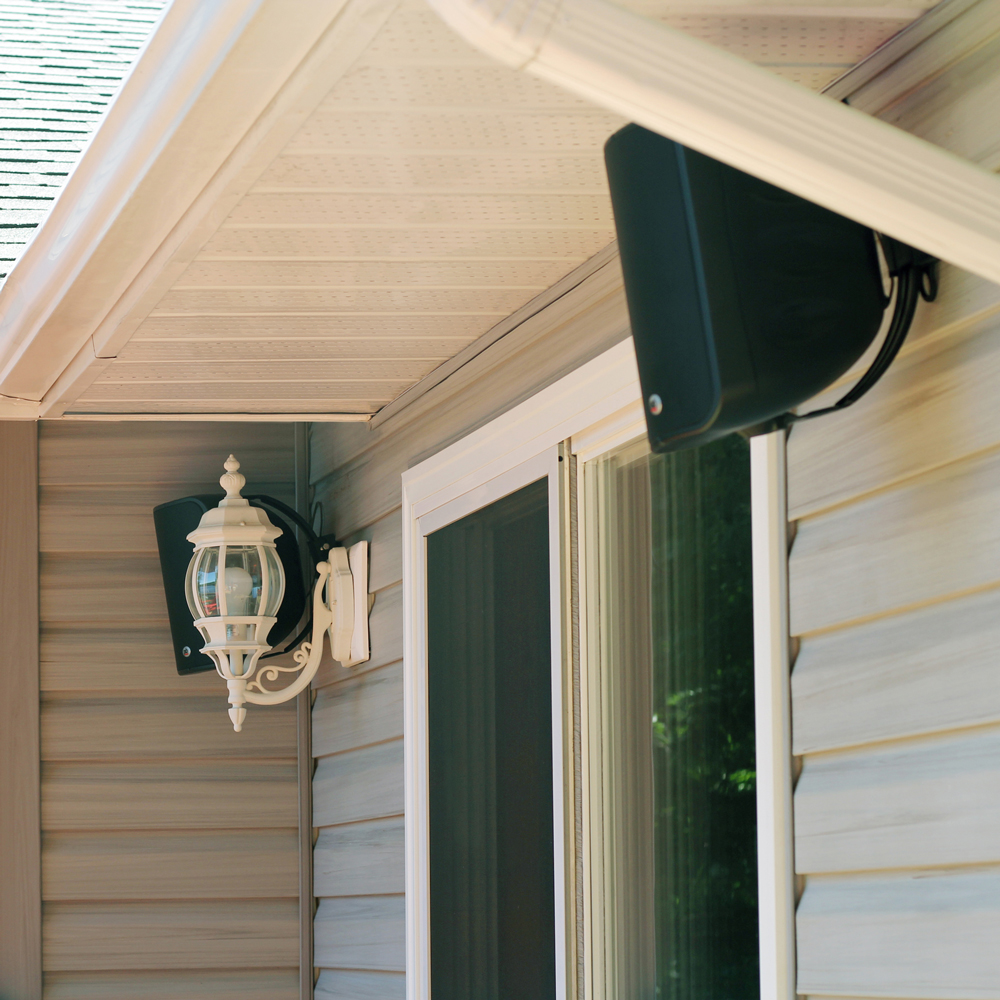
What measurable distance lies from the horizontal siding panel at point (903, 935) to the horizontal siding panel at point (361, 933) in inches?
60.1

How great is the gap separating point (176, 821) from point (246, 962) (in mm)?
386

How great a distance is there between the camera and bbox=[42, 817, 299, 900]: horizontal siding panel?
3.34 metres

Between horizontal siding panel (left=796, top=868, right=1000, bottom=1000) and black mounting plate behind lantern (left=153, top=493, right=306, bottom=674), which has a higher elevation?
black mounting plate behind lantern (left=153, top=493, right=306, bottom=674)

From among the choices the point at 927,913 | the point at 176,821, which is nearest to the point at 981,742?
the point at 927,913

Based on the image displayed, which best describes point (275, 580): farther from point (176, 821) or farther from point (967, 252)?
point (967, 252)

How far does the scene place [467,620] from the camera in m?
2.56

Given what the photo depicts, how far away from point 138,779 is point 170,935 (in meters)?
0.39

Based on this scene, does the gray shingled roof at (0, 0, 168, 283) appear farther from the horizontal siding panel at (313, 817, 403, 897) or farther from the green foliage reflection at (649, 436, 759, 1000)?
the green foliage reflection at (649, 436, 759, 1000)

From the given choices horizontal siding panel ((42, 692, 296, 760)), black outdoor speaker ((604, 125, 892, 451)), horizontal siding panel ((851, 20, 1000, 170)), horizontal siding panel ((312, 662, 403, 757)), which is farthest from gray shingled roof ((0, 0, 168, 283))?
horizontal siding panel ((851, 20, 1000, 170))

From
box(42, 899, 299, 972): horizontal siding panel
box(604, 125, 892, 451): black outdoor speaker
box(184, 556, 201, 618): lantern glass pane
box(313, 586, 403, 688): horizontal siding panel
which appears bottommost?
box(42, 899, 299, 972): horizontal siding panel

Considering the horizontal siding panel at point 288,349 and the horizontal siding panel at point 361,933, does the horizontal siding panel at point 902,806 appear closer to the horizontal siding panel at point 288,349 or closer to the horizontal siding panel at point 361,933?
the horizontal siding panel at point 288,349

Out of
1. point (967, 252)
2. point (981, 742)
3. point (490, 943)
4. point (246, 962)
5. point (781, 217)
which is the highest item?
point (781, 217)

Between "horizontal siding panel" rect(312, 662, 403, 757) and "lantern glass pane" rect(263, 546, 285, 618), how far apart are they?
0.26 meters

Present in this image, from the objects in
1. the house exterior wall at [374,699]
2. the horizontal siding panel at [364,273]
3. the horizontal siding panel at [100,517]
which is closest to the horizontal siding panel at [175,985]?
the house exterior wall at [374,699]
